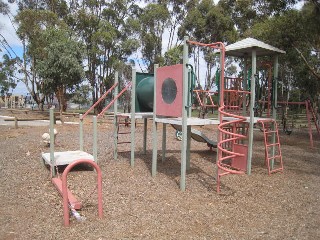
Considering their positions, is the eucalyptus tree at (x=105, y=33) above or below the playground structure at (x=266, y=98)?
above

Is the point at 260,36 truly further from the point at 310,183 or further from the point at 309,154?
the point at 310,183

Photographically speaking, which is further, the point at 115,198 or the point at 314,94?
the point at 314,94

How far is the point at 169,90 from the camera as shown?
5.96 meters

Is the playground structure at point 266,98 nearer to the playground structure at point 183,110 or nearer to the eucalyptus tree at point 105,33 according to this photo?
the playground structure at point 183,110

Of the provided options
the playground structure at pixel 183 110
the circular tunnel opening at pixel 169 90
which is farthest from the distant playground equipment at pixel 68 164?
the circular tunnel opening at pixel 169 90

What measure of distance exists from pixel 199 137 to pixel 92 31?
26941mm

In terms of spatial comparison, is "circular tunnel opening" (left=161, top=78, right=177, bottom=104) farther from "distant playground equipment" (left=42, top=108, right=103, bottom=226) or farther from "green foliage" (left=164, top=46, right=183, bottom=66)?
"green foliage" (left=164, top=46, right=183, bottom=66)

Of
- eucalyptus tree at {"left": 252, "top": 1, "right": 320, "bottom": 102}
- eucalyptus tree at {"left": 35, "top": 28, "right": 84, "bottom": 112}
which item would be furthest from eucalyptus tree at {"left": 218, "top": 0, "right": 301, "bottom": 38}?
eucalyptus tree at {"left": 35, "top": 28, "right": 84, "bottom": 112}

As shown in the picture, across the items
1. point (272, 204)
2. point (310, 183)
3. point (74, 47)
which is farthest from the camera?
point (74, 47)

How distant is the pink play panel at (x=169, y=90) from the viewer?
221 inches

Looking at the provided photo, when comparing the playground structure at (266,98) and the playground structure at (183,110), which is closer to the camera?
the playground structure at (183,110)

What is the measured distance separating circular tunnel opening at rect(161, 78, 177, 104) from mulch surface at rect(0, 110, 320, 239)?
1.61m

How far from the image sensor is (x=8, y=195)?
5.12 metres

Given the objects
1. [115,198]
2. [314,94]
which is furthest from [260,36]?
[115,198]
